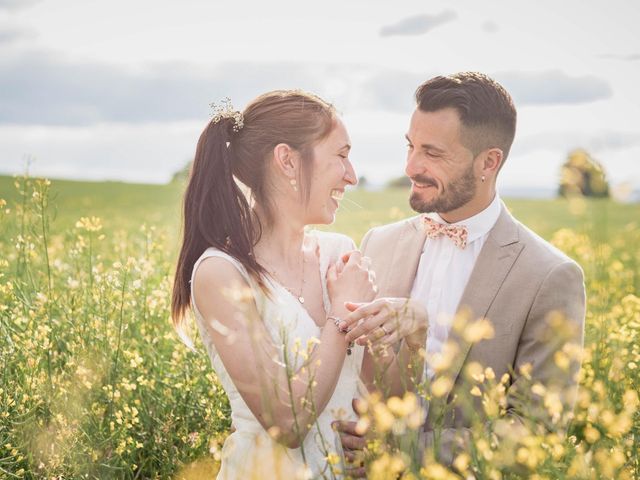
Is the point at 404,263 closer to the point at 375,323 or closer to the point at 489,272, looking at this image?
the point at 489,272

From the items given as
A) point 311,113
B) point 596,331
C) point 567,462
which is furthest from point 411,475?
point 596,331

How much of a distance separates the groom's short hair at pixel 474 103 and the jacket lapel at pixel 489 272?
612 millimetres

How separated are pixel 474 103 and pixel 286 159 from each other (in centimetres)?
150

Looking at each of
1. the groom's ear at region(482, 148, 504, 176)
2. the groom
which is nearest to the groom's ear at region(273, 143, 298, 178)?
the groom

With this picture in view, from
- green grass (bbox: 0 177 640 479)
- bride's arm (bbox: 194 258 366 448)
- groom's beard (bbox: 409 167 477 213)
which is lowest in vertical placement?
green grass (bbox: 0 177 640 479)

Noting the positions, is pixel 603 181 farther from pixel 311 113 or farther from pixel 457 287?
pixel 457 287

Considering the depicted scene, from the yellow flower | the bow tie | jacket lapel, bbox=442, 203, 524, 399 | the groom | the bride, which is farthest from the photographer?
the bow tie

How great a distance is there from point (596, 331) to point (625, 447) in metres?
2.20

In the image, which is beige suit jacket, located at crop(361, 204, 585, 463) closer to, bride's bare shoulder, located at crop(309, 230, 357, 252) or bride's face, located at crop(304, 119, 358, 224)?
bride's bare shoulder, located at crop(309, 230, 357, 252)

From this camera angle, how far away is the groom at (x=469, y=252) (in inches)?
140

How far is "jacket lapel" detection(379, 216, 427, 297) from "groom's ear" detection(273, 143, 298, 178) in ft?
3.94

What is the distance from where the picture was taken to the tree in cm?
241

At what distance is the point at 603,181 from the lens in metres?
2.44

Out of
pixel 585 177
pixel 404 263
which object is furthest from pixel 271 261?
pixel 585 177
